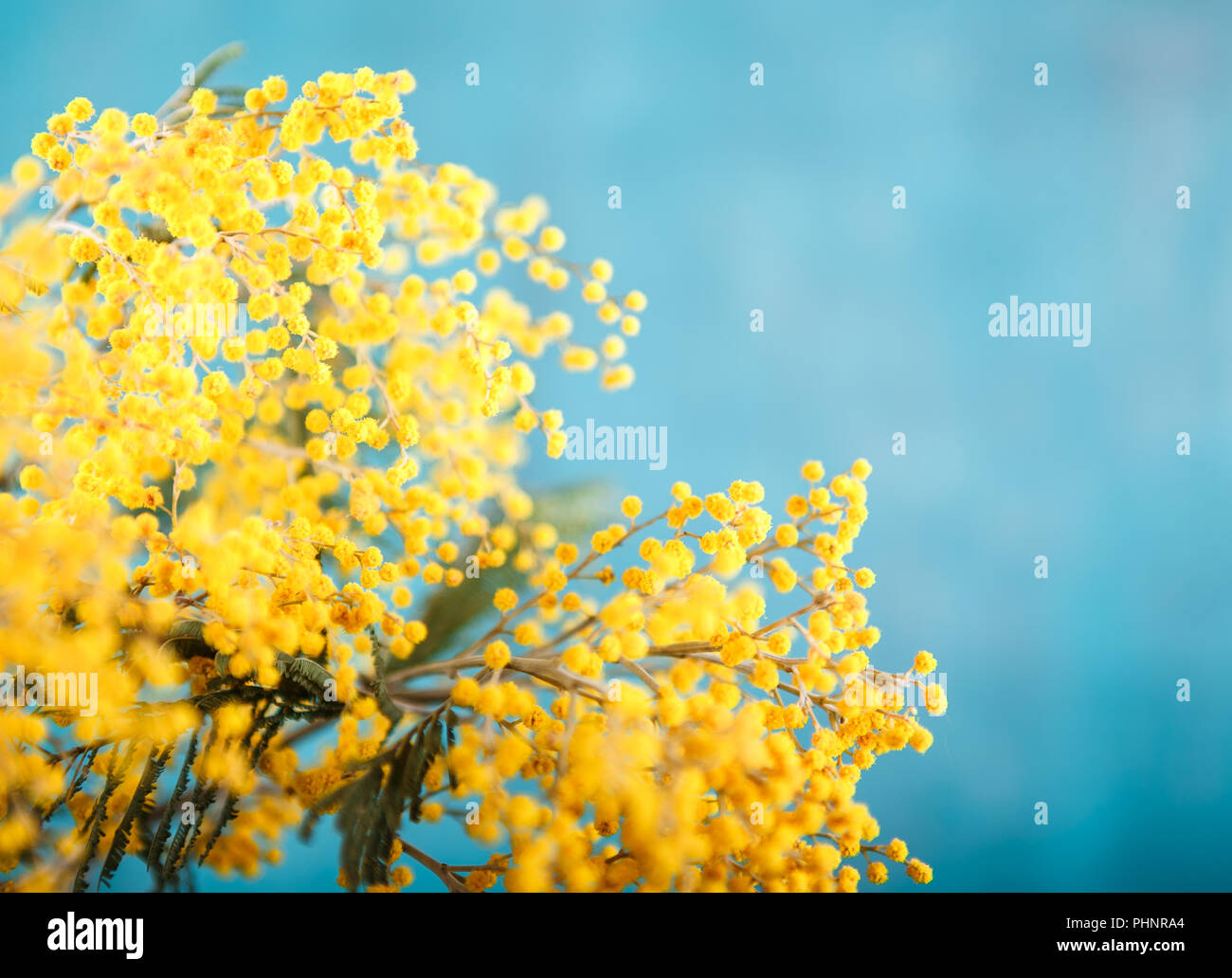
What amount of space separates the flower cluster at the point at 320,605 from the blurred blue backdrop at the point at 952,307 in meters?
0.58

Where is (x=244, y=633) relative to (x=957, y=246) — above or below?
below

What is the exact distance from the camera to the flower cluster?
1.77 feet

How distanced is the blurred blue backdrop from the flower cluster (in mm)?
584

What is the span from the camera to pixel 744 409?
52.8 inches

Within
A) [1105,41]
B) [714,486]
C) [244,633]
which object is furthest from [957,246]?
[244,633]

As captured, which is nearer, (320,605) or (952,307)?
(320,605)

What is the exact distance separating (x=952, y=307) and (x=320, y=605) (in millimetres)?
1057

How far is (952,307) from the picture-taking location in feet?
4.29

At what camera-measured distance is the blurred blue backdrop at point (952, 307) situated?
4.15 feet

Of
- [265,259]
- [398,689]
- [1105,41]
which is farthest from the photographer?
[1105,41]
